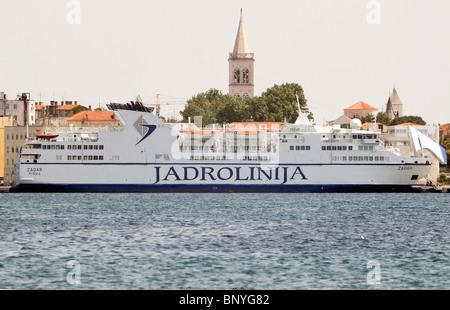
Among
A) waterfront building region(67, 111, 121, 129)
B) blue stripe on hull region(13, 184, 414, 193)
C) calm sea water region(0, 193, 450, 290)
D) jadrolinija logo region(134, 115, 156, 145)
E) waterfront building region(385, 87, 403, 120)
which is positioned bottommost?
calm sea water region(0, 193, 450, 290)

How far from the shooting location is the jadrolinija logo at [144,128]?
68.6 meters

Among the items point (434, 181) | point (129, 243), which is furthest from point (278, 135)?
point (129, 243)

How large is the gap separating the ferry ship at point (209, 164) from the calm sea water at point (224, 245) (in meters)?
8.62

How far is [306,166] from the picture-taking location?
222 feet

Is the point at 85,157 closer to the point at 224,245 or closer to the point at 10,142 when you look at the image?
the point at 10,142

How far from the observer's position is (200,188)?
67.4 m

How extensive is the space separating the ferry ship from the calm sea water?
8.62m

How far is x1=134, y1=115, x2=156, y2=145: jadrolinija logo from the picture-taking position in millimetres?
68625

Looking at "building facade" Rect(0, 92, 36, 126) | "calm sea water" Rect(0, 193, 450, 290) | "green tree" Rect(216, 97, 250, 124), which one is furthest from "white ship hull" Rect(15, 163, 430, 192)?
"green tree" Rect(216, 97, 250, 124)

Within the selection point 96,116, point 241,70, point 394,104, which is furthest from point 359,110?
point 96,116

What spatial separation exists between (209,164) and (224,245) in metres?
32.6

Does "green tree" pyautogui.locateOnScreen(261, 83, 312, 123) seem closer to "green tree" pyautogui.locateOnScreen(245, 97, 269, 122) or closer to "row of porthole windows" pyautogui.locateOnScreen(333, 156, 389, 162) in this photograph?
"green tree" pyautogui.locateOnScreen(245, 97, 269, 122)

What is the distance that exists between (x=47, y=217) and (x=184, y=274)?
20.2 meters
